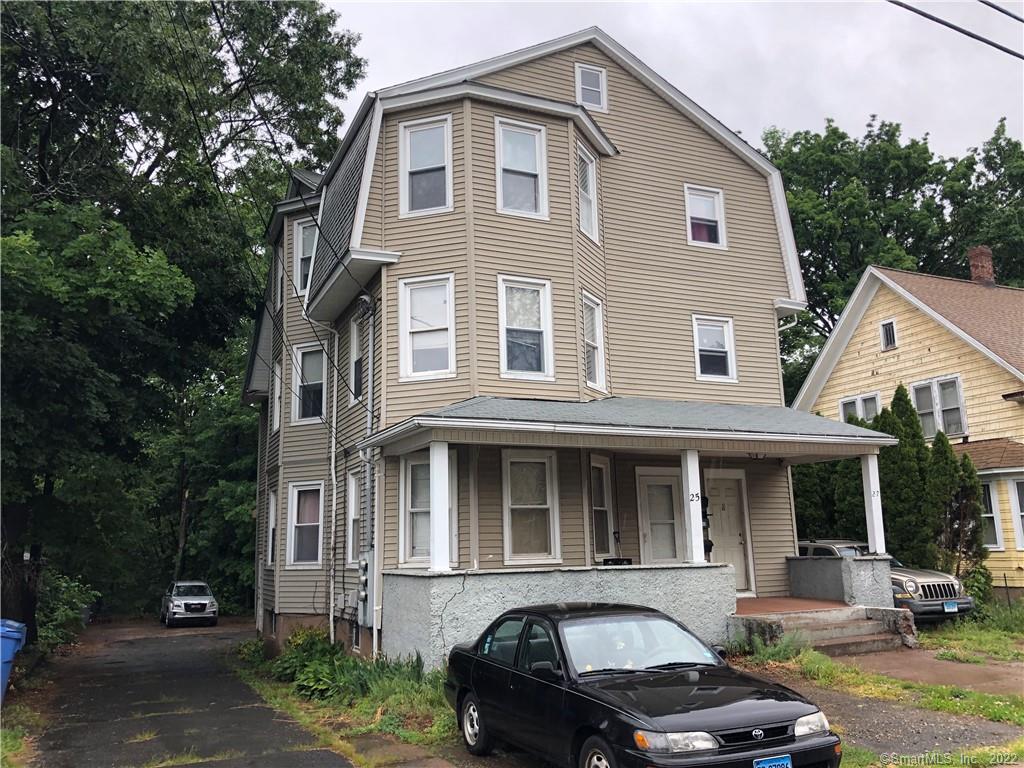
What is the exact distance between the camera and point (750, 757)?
561 centimetres

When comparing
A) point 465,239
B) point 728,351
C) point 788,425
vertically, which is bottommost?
point 788,425

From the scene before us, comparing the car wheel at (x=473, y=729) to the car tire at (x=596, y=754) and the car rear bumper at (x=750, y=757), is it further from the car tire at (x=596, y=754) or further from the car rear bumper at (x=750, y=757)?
the car rear bumper at (x=750, y=757)

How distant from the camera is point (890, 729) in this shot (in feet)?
26.7

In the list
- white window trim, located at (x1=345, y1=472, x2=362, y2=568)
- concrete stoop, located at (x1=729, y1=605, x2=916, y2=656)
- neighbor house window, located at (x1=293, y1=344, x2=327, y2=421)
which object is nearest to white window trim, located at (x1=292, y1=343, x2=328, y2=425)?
neighbor house window, located at (x1=293, y1=344, x2=327, y2=421)

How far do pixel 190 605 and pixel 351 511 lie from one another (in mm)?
17985

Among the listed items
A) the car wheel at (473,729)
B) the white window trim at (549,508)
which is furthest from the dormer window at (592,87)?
the car wheel at (473,729)

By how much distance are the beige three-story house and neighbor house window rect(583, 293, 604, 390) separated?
0.04 meters

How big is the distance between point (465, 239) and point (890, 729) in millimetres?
9064

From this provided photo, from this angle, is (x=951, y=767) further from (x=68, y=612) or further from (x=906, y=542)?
(x=68, y=612)

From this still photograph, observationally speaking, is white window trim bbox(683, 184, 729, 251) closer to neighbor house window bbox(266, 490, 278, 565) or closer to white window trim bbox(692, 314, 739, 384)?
white window trim bbox(692, 314, 739, 384)

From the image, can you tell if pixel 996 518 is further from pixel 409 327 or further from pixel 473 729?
pixel 473 729

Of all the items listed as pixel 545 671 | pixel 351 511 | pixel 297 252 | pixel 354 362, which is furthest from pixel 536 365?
pixel 297 252

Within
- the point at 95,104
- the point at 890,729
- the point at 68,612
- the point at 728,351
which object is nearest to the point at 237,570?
the point at 68,612

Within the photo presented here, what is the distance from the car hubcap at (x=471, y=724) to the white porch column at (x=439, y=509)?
294 centimetres
